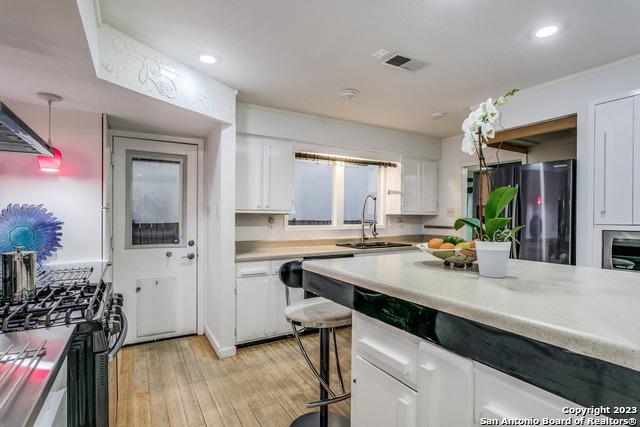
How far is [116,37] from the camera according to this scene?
2023 millimetres

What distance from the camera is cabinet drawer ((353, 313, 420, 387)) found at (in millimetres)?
1095

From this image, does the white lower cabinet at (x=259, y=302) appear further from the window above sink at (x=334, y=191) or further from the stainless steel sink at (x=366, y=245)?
the stainless steel sink at (x=366, y=245)

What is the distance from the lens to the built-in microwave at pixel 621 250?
2.26 meters

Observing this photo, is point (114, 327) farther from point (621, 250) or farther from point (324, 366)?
point (621, 250)

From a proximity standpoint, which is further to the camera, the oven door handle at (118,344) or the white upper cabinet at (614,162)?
the white upper cabinet at (614,162)

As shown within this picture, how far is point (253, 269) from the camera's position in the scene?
3199 millimetres

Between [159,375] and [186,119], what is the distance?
210 cm

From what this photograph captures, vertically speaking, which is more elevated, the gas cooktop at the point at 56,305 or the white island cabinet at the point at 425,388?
the gas cooktop at the point at 56,305

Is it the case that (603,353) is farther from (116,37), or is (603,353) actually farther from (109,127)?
(109,127)

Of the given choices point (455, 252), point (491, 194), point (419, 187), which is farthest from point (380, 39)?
point (419, 187)

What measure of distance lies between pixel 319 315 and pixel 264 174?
2094 mm

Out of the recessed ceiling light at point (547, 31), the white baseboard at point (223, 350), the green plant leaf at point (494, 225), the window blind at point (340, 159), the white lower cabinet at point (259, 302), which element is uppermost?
the recessed ceiling light at point (547, 31)

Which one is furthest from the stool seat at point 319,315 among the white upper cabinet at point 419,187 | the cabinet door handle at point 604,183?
the white upper cabinet at point 419,187

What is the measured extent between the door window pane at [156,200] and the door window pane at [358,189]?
82.4 inches
